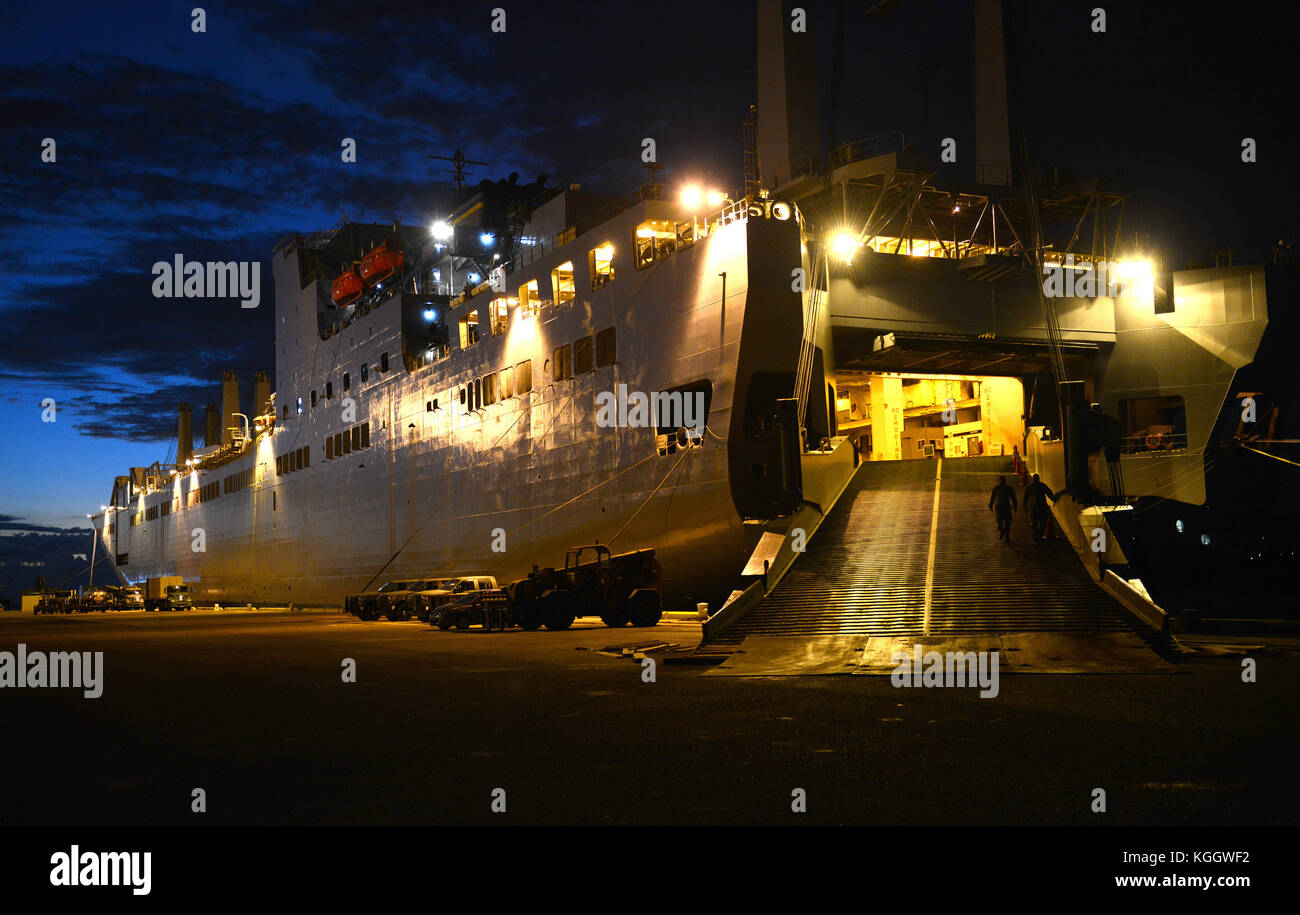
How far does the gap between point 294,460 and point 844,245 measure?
36.7 m

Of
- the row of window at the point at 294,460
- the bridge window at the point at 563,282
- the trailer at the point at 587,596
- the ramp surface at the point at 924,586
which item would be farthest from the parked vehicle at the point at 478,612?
the row of window at the point at 294,460

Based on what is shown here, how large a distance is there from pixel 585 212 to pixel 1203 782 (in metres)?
31.0

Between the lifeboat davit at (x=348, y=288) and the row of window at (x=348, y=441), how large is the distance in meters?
6.22

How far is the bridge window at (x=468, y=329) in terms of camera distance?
1464 inches

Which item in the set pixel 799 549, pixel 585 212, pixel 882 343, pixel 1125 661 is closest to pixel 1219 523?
pixel 882 343
